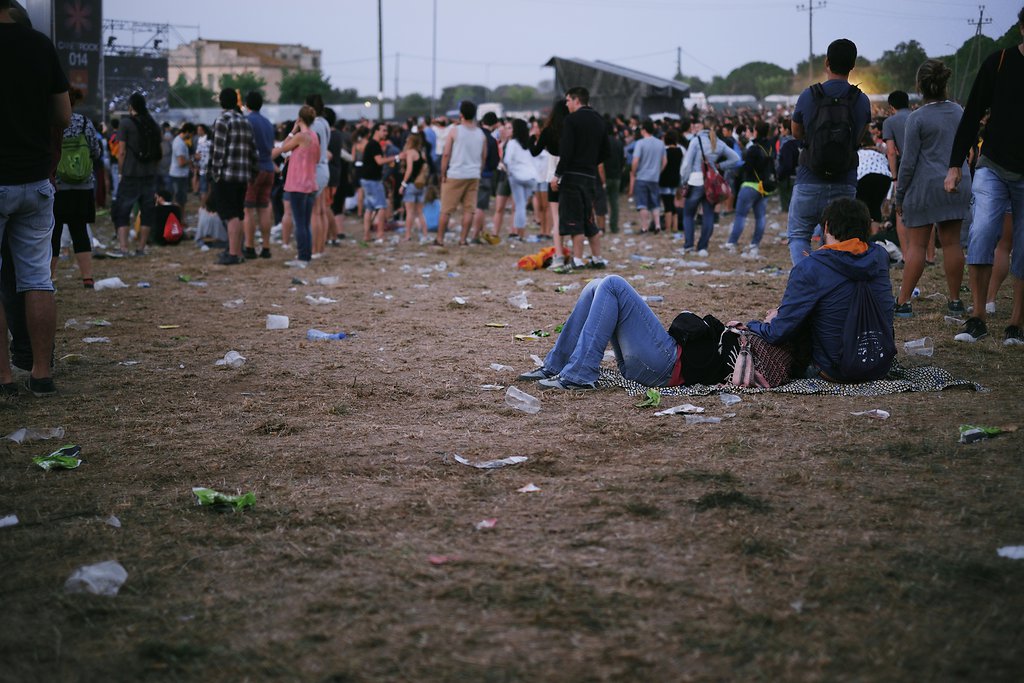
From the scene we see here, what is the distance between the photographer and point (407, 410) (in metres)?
5.07

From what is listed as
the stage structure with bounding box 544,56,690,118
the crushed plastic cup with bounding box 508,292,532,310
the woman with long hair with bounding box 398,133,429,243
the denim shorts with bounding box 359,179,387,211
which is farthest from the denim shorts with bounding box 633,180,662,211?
the stage structure with bounding box 544,56,690,118

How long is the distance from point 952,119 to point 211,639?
639 cm

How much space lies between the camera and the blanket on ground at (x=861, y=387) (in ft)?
16.5

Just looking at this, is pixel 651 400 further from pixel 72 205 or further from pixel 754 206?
pixel 754 206

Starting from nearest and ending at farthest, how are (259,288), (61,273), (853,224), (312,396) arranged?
(853,224)
(312,396)
(259,288)
(61,273)

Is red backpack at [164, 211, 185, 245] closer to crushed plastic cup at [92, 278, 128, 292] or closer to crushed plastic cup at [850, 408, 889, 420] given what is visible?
crushed plastic cup at [92, 278, 128, 292]

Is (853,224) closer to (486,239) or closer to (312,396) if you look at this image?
(312,396)

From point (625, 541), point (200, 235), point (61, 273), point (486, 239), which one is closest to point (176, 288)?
point (61, 273)

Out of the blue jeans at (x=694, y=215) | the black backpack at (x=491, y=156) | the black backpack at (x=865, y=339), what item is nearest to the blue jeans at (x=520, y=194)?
the black backpack at (x=491, y=156)

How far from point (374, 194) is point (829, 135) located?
8.72 metres

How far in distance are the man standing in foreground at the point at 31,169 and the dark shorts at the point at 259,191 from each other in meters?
6.33

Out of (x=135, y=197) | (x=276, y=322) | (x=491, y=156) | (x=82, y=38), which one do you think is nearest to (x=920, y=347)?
(x=276, y=322)

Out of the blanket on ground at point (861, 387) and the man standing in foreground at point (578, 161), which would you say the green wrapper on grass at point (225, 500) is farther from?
the man standing in foreground at point (578, 161)

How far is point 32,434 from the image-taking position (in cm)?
454
